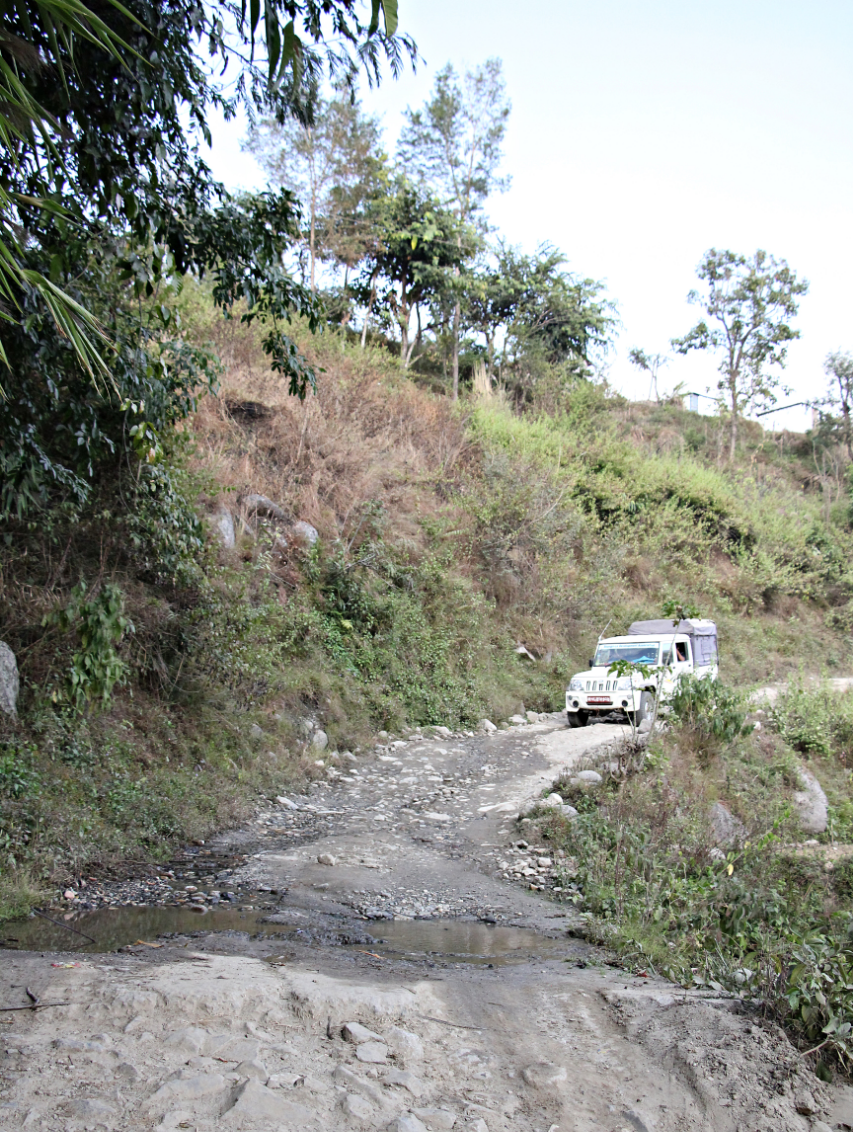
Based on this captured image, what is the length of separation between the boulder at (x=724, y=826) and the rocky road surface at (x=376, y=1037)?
3.72 m

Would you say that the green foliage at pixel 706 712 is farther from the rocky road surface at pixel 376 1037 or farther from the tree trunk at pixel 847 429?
the tree trunk at pixel 847 429

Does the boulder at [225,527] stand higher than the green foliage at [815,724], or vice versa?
the boulder at [225,527]

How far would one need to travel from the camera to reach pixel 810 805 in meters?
11.1

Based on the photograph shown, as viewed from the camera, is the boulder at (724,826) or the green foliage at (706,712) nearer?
the boulder at (724,826)

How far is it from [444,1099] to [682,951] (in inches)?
105

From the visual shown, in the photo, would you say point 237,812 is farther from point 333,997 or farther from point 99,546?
point 333,997

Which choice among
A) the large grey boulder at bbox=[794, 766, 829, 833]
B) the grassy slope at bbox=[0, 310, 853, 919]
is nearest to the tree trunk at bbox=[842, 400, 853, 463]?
the grassy slope at bbox=[0, 310, 853, 919]

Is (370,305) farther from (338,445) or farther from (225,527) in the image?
(225,527)

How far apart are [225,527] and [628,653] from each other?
23.4ft

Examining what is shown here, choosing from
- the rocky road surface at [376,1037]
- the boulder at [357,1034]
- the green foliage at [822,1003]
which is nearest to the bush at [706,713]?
the rocky road surface at [376,1037]

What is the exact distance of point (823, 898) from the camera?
7.53 m

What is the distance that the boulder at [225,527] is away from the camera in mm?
10719

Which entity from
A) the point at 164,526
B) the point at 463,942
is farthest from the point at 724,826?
the point at 164,526

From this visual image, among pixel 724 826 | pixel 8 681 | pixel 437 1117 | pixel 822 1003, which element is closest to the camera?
pixel 437 1117
